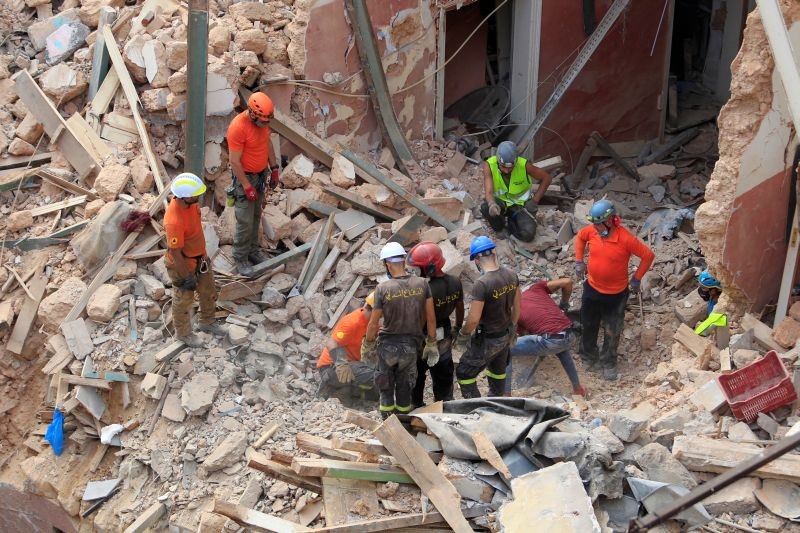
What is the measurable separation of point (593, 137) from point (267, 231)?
6.51m

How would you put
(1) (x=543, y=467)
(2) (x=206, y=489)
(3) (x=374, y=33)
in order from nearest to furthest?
1. (1) (x=543, y=467)
2. (2) (x=206, y=489)
3. (3) (x=374, y=33)

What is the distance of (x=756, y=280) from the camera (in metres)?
7.15

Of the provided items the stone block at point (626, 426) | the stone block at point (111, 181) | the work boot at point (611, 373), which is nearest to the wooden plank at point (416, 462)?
the stone block at point (626, 426)

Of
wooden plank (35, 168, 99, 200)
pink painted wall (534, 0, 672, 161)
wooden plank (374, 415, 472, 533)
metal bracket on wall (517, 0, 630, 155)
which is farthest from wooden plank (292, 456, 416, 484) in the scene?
pink painted wall (534, 0, 672, 161)

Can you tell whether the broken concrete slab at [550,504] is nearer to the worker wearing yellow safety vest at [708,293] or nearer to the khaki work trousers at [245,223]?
the worker wearing yellow safety vest at [708,293]

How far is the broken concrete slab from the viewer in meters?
5.09

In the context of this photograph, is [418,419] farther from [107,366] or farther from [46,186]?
[46,186]

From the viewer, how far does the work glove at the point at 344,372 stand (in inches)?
304

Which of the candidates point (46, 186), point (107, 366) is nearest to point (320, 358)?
point (107, 366)

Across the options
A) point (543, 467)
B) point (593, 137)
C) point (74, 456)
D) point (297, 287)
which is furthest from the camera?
point (593, 137)

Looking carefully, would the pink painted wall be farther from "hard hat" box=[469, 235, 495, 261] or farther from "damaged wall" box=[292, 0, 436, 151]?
"hard hat" box=[469, 235, 495, 261]

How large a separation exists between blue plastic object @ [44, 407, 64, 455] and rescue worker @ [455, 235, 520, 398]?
144 inches

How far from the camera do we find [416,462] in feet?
18.5

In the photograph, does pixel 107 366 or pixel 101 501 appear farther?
pixel 107 366
